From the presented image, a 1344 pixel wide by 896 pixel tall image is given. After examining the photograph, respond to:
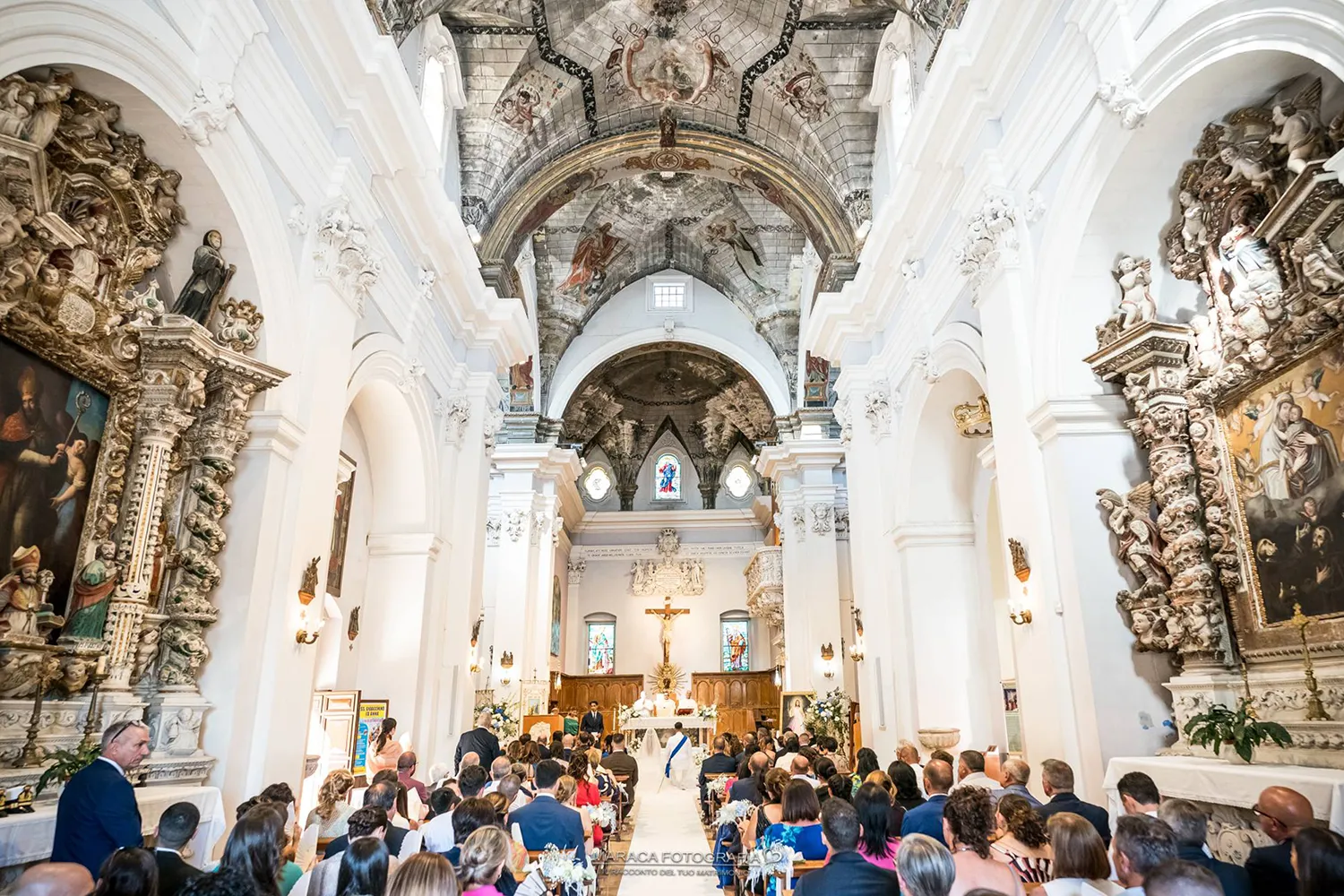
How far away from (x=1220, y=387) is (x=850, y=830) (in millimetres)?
4567

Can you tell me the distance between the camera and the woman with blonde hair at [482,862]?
349 cm

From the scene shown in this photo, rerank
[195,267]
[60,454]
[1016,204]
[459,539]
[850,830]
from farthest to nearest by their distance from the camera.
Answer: [459,539] < [1016,204] < [195,267] < [60,454] < [850,830]

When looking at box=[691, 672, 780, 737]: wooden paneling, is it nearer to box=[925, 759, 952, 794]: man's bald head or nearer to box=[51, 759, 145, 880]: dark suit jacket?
box=[925, 759, 952, 794]: man's bald head

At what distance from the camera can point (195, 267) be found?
668 cm

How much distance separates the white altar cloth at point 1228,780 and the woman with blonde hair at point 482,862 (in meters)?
3.59

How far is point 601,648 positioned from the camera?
95.0ft

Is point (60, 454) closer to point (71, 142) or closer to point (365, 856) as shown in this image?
point (71, 142)

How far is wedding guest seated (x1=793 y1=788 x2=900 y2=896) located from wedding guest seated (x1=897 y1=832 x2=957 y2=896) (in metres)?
0.40

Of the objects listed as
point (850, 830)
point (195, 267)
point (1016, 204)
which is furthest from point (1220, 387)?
point (195, 267)

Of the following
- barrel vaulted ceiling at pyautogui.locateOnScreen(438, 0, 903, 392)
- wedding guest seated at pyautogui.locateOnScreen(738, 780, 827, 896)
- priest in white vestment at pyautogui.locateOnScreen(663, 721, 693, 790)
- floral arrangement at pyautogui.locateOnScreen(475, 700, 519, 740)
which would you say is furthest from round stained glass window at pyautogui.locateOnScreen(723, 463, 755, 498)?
wedding guest seated at pyautogui.locateOnScreen(738, 780, 827, 896)

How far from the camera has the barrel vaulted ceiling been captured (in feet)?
41.2

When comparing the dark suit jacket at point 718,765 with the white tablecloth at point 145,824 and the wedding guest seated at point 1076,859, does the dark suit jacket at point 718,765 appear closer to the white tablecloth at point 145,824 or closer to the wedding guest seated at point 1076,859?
the white tablecloth at point 145,824

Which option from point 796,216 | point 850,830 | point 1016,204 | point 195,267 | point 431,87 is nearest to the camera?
point 850,830

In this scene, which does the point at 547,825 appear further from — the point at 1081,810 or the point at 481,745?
the point at 481,745
